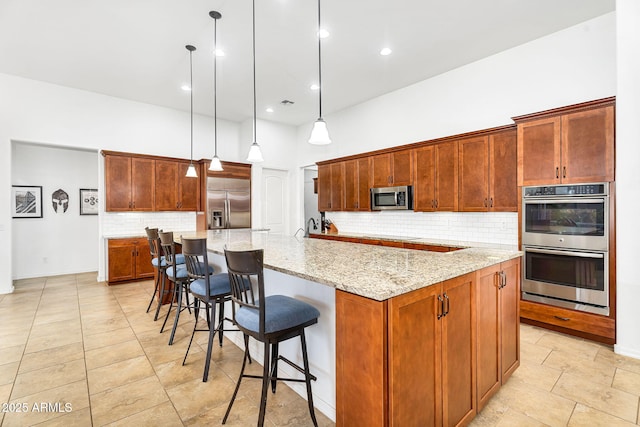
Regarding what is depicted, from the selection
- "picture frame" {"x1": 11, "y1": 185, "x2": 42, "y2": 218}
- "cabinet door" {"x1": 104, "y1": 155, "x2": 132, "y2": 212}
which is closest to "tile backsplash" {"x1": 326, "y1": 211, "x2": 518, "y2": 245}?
"cabinet door" {"x1": 104, "y1": 155, "x2": 132, "y2": 212}

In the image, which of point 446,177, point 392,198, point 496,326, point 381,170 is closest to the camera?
point 496,326

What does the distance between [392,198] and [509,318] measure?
2.90m

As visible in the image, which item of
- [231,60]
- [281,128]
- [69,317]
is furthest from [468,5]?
[69,317]

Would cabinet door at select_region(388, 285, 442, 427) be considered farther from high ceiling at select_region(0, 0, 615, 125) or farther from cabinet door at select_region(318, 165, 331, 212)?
cabinet door at select_region(318, 165, 331, 212)

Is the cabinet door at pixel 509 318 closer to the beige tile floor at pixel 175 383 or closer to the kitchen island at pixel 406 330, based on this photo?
the kitchen island at pixel 406 330

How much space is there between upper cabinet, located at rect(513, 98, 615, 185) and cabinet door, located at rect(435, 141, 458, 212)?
2.88 ft

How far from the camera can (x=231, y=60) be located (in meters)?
4.24

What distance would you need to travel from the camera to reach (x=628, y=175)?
8.62ft

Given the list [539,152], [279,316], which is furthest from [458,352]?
[539,152]

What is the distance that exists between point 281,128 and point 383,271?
20.5 ft

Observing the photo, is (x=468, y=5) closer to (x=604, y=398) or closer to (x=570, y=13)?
(x=570, y=13)

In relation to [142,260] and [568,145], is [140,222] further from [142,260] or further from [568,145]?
[568,145]

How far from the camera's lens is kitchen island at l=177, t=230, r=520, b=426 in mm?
1270

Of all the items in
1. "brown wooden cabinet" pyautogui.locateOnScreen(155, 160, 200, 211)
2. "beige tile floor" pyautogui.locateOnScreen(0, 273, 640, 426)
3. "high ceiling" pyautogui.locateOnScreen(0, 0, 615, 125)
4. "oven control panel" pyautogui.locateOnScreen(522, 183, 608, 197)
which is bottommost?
"beige tile floor" pyautogui.locateOnScreen(0, 273, 640, 426)
